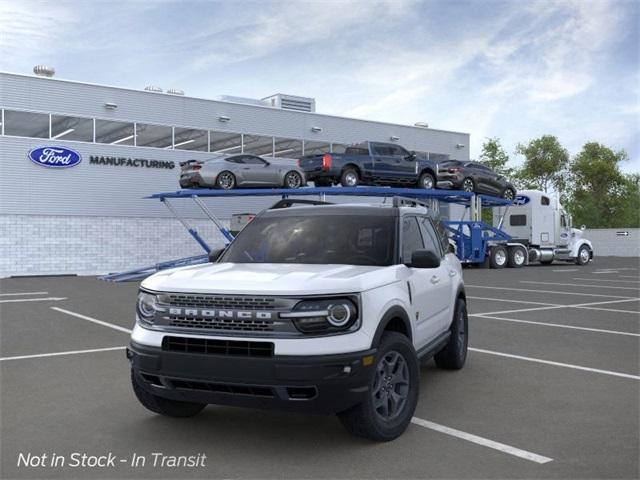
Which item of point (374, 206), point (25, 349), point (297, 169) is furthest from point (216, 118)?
point (374, 206)

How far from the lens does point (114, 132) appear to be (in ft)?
93.7

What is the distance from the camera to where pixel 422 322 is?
559cm

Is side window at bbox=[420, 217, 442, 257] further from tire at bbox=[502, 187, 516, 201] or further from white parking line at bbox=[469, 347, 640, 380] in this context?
tire at bbox=[502, 187, 516, 201]

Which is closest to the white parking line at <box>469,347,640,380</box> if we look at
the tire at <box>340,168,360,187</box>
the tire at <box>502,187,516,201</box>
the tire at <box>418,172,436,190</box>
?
the tire at <box>340,168,360,187</box>

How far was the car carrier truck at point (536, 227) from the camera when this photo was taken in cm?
3147

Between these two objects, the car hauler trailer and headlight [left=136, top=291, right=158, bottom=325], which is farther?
the car hauler trailer

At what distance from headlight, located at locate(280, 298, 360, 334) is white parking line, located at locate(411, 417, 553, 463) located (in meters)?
1.22

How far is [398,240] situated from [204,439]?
219 cm

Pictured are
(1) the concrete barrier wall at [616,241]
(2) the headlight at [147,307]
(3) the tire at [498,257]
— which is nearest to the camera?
(2) the headlight at [147,307]

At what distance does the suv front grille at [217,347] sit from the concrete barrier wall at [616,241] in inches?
2021

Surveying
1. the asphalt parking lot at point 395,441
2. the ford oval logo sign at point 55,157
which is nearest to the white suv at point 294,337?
the asphalt parking lot at point 395,441

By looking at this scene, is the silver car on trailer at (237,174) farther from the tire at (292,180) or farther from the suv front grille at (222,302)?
the suv front grille at (222,302)

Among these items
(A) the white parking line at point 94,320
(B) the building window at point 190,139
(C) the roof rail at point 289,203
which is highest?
(B) the building window at point 190,139

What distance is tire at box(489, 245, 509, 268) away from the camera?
29.5 meters
